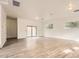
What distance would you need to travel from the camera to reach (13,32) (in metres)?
10.8

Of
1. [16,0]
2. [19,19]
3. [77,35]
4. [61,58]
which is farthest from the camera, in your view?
[19,19]

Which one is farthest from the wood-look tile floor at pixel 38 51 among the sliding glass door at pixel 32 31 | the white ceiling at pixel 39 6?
the sliding glass door at pixel 32 31

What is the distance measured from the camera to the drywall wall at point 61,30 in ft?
30.9

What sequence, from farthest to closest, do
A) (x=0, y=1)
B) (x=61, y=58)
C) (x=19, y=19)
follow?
(x=19, y=19)
(x=0, y=1)
(x=61, y=58)

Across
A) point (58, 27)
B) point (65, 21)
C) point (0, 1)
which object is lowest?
point (58, 27)

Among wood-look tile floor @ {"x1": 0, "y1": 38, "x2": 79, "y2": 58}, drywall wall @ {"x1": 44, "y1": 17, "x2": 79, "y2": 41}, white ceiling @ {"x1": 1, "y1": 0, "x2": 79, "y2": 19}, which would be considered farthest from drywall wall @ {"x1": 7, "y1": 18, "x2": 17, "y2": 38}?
wood-look tile floor @ {"x1": 0, "y1": 38, "x2": 79, "y2": 58}

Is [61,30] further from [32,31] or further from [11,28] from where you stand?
[11,28]

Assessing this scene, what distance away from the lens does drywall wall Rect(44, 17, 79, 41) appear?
9.42m

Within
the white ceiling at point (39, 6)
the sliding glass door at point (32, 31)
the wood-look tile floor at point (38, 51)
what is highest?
the white ceiling at point (39, 6)

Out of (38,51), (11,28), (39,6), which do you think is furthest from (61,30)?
(38,51)

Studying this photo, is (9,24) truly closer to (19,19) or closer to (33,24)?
(19,19)

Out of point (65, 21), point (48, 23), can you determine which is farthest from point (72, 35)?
point (48, 23)

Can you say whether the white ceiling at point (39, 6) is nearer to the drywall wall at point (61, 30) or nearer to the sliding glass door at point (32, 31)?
the drywall wall at point (61, 30)

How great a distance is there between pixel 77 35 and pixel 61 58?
698cm
